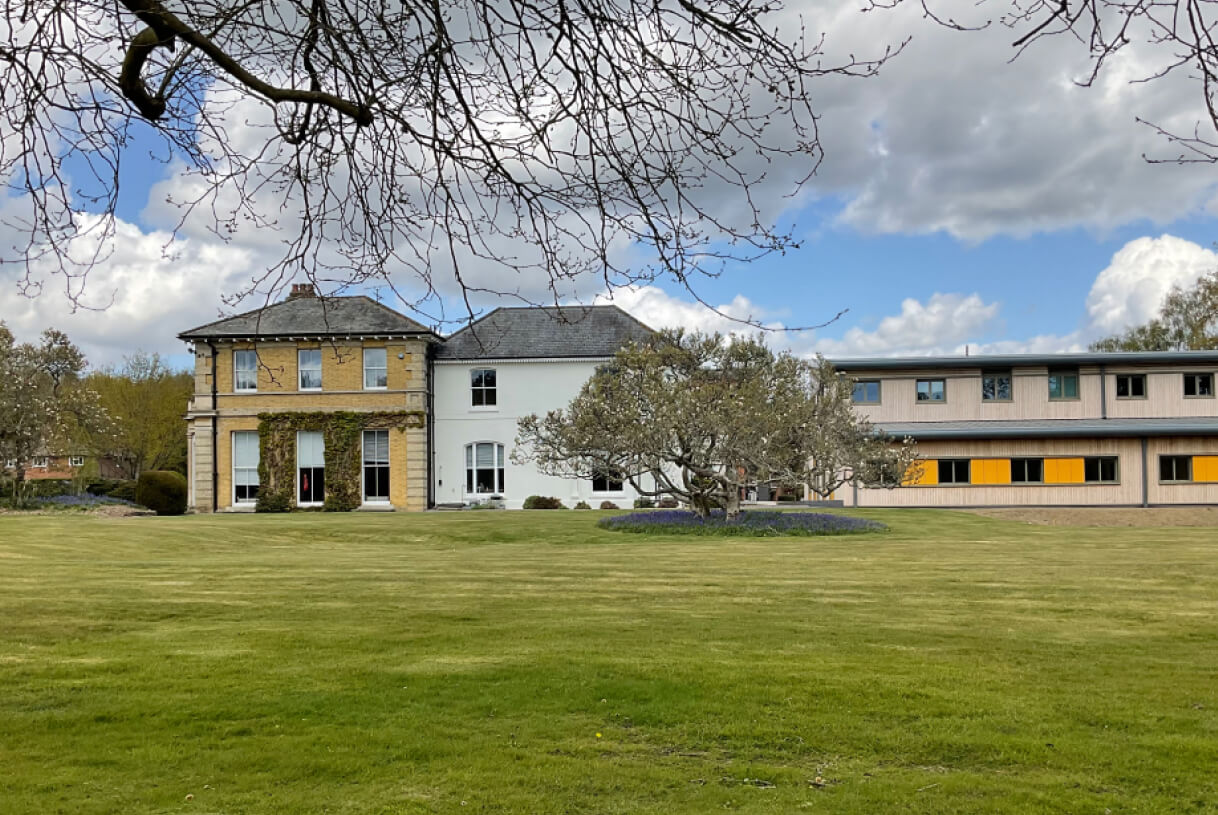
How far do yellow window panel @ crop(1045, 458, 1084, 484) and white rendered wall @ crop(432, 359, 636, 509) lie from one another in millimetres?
16792

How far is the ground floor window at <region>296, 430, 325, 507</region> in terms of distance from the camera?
4066cm

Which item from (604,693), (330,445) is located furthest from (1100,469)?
(604,693)

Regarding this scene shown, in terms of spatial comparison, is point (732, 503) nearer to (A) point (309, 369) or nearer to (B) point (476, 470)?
(B) point (476, 470)

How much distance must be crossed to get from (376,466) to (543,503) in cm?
674

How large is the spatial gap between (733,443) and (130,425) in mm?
43671

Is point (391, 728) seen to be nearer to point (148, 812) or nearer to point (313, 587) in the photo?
point (148, 812)

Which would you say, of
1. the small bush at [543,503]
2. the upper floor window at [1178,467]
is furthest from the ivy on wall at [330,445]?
the upper floor window at [1178,467]

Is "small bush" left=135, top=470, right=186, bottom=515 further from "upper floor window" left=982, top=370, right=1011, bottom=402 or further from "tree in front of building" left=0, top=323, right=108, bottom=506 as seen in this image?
"upper floor window" left=982, top=370, right=1011, bottom=402

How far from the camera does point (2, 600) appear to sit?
1199 centimetres

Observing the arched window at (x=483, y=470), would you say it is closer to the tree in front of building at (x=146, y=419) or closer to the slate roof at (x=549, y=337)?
the slate roof at (x=549, y=337)

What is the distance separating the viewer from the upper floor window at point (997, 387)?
43844 mm

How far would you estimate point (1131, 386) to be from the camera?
43594 mm

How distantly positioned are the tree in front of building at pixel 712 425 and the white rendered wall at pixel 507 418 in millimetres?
9653

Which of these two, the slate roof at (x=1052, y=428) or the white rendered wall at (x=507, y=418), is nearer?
the white rendered wall at (x=507, y=418)
